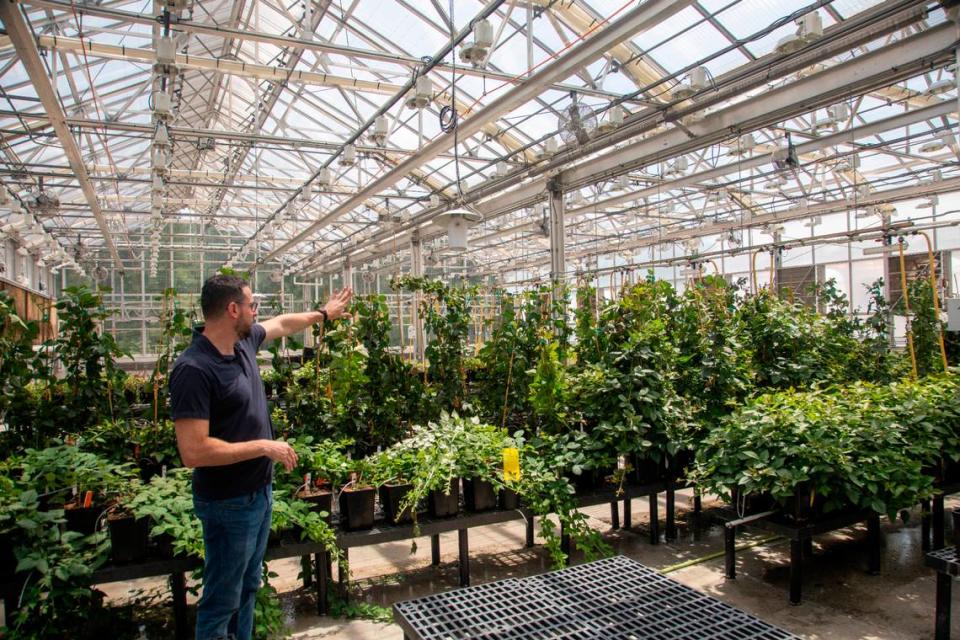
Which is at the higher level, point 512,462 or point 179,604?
point 512,462

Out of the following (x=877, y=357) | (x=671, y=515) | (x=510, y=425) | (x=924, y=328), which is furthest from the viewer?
(x=924, y=328)

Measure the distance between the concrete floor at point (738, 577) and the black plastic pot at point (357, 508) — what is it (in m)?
0.42

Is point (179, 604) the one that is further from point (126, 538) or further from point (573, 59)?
point (573, 59)

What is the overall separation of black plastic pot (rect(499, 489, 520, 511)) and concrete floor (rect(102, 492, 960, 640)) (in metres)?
0.41

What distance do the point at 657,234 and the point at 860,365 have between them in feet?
28.9

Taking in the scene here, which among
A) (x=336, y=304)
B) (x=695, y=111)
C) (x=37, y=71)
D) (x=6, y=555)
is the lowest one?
(x=6, y=555)

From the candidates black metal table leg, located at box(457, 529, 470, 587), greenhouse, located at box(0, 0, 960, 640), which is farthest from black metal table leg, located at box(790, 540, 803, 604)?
black metal table leg, located at box(457, 529, 470, 587)

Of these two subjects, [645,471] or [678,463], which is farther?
[678,463]

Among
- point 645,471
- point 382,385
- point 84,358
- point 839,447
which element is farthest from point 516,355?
point 84,358

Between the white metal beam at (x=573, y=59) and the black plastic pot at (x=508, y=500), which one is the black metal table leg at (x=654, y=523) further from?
the white metal beam at (x=573, y=59)

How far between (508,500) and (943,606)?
79.3 inches

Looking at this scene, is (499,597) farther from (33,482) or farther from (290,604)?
(33,482)

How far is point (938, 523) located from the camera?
3.67 metres

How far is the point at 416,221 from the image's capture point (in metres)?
11.5
